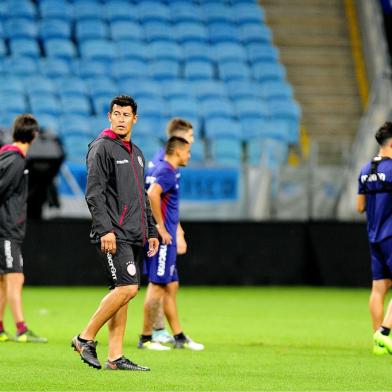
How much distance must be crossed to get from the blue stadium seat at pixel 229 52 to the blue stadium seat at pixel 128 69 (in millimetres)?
1806

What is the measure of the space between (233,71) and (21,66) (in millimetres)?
4442

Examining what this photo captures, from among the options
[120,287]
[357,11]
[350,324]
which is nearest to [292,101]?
[357,11]

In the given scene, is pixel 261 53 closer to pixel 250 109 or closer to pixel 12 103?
pixel 250 109

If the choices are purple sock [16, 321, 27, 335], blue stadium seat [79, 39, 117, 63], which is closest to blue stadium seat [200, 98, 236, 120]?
blue stadium seat [79, 39, 117, 63]

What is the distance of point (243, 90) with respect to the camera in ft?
78.2

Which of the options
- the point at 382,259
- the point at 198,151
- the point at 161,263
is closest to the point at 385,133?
the point at 382,259

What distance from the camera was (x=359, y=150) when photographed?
64.4 feet

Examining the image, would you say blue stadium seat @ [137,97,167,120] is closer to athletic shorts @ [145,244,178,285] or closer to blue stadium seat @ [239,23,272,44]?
blue stadium seat @ [239,23,272,44]

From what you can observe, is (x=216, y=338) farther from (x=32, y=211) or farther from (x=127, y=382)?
(x=32, y=211)

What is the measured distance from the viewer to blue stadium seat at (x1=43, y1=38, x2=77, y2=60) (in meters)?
23.7

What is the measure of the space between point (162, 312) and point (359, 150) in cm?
909

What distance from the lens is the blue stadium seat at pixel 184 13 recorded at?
83.6ft

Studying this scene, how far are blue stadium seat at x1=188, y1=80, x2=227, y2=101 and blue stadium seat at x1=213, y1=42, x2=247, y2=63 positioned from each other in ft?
3.77

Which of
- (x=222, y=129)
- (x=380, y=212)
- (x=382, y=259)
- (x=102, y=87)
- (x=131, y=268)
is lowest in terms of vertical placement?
(x=382, y=259)
